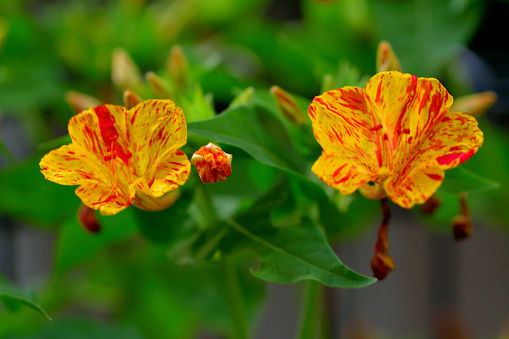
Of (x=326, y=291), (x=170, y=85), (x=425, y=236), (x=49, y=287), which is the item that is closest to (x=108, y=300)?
(x=49, y=287)

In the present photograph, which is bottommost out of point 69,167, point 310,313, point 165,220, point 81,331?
point 81,331

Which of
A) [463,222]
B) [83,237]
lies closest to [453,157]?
[463,222]

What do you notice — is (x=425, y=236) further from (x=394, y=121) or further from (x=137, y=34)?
(x=394, y=121)

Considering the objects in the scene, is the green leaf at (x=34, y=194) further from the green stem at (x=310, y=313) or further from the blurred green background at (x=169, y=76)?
the green stem at (x=310, y=313)

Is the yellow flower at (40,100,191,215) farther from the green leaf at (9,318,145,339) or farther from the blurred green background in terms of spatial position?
the green leaf at (9,318,145,339)

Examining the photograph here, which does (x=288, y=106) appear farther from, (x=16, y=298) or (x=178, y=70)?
(x=16, y=298)

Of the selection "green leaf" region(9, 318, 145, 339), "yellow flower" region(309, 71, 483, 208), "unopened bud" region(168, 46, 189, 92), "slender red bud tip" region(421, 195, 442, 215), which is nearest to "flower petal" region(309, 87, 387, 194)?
"yellow flower" region(309, 71, 483, 208)
